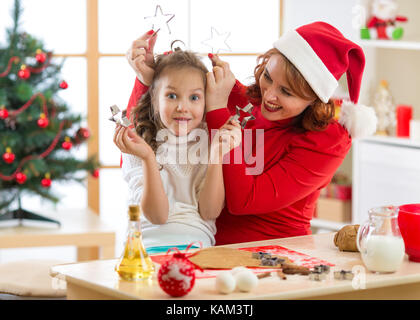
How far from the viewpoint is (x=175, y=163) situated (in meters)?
2.11

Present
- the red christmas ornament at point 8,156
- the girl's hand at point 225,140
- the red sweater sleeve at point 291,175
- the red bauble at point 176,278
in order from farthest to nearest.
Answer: the red christmas ornament at point 8,156, the red sweater sleeve at point 291,175, the girl's hand at point 225,140, the red bauble at point 176,278

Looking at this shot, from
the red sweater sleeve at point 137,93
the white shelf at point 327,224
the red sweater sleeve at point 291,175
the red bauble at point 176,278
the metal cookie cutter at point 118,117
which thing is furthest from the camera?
the white shelf at point 327,224

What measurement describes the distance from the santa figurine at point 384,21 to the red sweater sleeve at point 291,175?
1.71 meters

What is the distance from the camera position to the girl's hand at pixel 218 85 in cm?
206

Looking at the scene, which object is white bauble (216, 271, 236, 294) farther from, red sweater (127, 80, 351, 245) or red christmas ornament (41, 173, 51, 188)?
red christmas ornament (41, 173, 51, 188)

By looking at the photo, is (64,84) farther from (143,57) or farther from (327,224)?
(327,224)

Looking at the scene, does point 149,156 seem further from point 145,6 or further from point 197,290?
point 145,6

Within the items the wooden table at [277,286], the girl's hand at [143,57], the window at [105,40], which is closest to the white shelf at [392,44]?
the window at [105,40]

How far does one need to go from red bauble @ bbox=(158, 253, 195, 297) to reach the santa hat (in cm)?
83

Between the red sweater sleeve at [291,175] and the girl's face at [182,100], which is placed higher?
the girl's face at [182,100]

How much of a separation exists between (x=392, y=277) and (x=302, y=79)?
70 centimetres

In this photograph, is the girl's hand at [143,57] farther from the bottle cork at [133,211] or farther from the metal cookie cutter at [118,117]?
the bottle cork at [133,211]

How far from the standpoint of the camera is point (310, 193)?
222 centimetres
